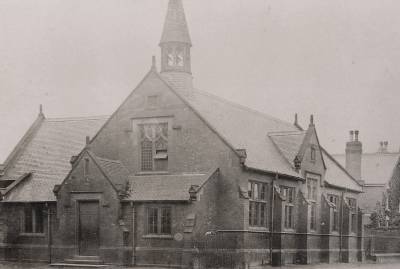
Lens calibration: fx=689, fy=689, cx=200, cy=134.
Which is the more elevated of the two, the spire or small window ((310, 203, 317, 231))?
the spire

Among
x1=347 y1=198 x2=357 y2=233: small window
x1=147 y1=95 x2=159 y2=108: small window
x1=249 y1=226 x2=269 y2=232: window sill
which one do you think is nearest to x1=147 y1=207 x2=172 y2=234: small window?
x1=249 y1=226 x2=269 y2=232: window sill

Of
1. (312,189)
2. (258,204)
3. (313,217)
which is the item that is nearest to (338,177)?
(312,189)

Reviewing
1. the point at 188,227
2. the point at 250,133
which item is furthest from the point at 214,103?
the point at 188,227

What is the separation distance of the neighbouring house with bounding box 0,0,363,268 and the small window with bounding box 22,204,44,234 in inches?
2.3

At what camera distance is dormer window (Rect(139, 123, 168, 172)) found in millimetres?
38344

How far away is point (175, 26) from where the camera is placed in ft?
133

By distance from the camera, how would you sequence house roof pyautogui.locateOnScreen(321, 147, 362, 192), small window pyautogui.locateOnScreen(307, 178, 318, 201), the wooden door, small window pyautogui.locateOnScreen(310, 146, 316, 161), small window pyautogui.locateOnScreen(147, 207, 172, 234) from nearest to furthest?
small window pyautogui.locateOnScreen(147, 207, 172, 234)
the wooden door
small window pyautogui.locateOnScreen(307, 178, 318, 201)
small window pyautogui.locateOnScreen(310, 146, 316, 161)
house roof pyautogui.locateOnScreen(321, 147, 362, 192)

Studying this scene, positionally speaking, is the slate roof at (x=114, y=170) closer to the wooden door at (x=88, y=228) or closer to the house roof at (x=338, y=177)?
the wooden door at (x=88, y=228)

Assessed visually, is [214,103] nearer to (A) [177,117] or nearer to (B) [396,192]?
(A) [177,117]

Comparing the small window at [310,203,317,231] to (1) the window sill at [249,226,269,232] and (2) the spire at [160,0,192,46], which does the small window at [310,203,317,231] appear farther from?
(2) the spire at [160,0,192,46]

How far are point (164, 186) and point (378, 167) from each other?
4126 cm

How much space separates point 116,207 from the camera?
3612 centimetres

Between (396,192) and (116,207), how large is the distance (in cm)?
4355

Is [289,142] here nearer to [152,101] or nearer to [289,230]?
[289,230]
